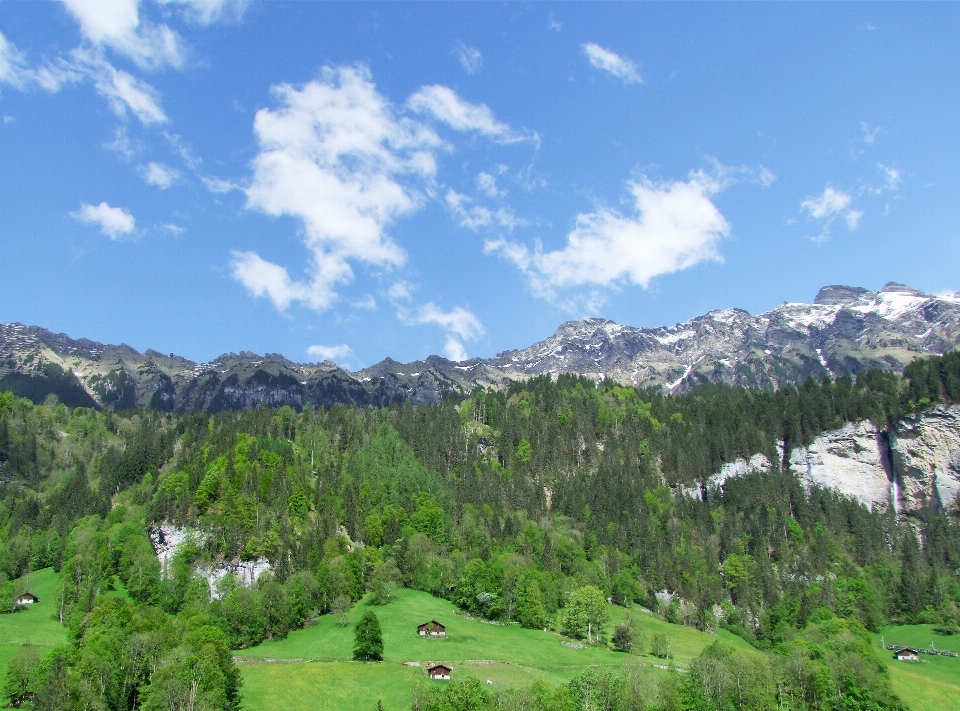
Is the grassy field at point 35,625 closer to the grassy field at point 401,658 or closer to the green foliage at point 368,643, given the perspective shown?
the grassy field at point 401,658

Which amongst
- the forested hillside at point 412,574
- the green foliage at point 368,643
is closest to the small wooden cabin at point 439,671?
the green foliage at point 368,643

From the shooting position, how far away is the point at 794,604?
160500 mm

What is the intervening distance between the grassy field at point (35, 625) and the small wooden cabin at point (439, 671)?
188 feet

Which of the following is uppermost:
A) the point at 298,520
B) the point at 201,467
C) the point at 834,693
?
the point at 201,467

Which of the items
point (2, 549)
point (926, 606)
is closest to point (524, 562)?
point (926, 606)

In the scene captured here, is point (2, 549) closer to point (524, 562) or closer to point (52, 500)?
point (52, 500)

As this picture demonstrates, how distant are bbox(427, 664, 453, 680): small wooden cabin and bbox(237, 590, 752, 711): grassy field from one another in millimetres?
1310

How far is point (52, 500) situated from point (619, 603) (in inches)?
5747

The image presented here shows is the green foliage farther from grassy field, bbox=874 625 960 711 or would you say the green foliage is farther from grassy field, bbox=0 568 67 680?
grassy field, bbox=874 625 960 711

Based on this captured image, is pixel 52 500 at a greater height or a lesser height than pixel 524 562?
greater

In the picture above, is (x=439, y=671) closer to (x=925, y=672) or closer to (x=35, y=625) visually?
(x=35, y=625)

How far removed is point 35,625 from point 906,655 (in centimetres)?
16107

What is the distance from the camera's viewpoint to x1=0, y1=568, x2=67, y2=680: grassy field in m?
110

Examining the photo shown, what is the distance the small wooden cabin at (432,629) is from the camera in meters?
121
